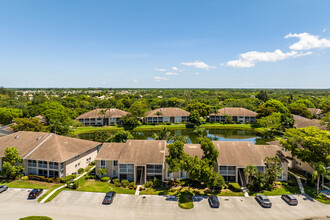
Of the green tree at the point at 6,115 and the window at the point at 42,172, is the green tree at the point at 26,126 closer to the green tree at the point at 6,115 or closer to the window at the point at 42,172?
the window at the point at 42,172

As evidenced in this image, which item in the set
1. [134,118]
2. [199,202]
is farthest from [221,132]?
[199,202]

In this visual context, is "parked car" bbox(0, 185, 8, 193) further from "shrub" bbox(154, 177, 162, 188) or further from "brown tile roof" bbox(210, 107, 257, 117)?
"brown tile roof" bbox(210, 107, 257, 117)

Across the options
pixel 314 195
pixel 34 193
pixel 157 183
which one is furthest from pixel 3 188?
pixel 314 195

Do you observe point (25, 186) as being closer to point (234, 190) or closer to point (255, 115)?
point (234, 190)

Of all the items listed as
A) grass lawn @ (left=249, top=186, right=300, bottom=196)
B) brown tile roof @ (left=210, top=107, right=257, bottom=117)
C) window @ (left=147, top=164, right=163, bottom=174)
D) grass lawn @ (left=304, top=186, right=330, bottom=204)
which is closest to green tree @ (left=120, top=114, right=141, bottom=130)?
brown tile roof @ (left=210, top=107, right=257, bottom=117)

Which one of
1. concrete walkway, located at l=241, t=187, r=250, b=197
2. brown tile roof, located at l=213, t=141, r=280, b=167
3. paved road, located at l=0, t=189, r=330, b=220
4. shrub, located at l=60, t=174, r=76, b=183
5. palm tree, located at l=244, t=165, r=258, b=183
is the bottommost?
paved road, located at l=0, t=189, r=330, b=220

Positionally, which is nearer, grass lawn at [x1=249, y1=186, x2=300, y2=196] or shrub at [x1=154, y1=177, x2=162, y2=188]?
grass lawn at [x1=249, y1=186, x2=300, y2=196]

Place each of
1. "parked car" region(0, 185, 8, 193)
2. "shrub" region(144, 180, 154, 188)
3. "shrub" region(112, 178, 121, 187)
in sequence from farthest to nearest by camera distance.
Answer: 1. "shrub" region(112, 178, 121, 187)
2. "shrub" region(144, 180, 154, 188)
3. "parked car" region(0, 185, 8, 193)
